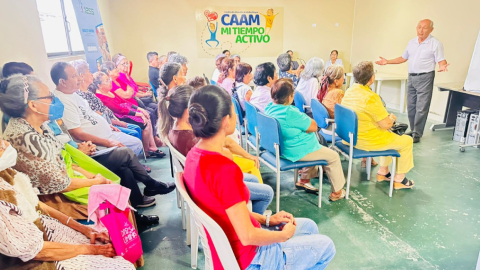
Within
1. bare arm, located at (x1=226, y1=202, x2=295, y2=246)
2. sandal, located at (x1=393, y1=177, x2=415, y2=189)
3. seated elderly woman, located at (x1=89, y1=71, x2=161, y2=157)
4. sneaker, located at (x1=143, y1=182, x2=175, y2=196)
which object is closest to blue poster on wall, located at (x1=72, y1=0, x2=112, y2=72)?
seated elderly woman, located at (x1=89, y1=71, x2=161, y2=157)

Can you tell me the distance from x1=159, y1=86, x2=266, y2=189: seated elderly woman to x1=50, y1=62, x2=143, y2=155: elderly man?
0.78 metres

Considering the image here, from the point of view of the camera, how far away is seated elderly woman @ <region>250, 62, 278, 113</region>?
126 inches

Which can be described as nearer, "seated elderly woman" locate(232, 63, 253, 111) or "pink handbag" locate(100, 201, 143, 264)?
"pink handbag" locate(100, 201, 143, 264)

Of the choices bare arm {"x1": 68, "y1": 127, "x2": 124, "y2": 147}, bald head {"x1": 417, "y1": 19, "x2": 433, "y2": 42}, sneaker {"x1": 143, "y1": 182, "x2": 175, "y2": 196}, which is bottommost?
sneaker {"x1": 143, "y1": 182, "x2": 175, "y2": 196}

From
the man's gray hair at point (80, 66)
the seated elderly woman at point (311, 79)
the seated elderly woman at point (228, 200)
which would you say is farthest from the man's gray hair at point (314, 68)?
the seated elderly woman at point (228, 200)

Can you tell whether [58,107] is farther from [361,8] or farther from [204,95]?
[361,8]

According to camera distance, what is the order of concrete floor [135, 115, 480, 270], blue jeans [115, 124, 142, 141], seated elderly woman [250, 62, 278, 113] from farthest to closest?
blue jeans [115, 124, 142, 141] < seated elderly woman [250, 62, 278, 113] < concrete floor [135, 115, 480, 270]

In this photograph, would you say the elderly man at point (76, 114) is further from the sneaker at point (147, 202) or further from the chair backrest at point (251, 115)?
the chair backrest at point (251, 115)

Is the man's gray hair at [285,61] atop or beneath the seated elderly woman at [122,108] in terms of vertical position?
atop

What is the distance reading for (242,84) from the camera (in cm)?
365

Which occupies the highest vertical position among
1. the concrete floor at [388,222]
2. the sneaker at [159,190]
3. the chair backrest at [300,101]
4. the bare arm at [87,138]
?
the chair backrest at [300,101]

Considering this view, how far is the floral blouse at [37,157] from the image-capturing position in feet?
5.06

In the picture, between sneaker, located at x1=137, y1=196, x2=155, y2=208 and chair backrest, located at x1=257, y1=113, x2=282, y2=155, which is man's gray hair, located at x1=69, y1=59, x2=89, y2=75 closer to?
sneaker, located at x1=137, y1=196, x2=155, y2=208

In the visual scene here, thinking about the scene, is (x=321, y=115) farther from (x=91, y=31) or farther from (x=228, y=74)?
(x=91, y=31)
